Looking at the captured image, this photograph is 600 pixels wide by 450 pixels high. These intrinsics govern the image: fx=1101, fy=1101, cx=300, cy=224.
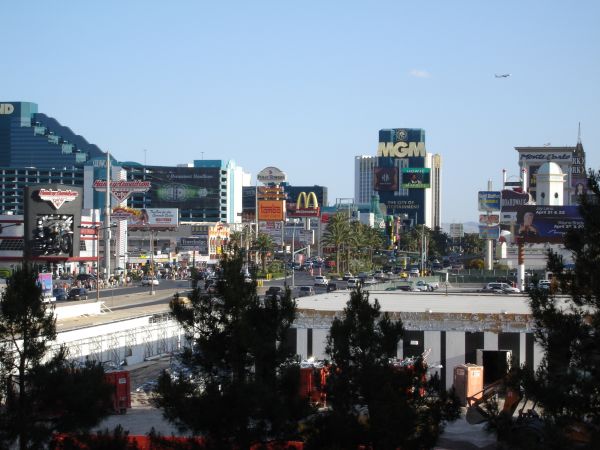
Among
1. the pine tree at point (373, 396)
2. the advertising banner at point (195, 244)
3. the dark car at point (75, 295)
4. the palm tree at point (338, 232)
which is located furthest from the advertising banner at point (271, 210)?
the pine tree at point (373, 396)

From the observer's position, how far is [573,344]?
18.5m

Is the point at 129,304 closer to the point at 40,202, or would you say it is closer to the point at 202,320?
the point at 40,202

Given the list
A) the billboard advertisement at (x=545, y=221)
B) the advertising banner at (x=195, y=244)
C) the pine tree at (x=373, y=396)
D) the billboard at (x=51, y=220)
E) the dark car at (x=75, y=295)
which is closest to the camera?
the pine tree at (x=373, y=396)

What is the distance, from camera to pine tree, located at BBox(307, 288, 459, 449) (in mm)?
20953

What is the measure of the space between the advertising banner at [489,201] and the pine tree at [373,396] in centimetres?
11397

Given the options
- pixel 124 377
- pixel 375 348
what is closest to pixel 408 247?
pixel 124 377

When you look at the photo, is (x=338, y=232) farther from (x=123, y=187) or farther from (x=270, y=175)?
(x=123, y=187)

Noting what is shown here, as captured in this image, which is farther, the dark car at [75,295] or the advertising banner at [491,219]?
the advertising banner at [491,219]

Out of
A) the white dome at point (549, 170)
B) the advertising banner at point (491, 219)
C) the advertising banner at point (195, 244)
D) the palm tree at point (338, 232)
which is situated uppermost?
the white dome at point (549, 170)

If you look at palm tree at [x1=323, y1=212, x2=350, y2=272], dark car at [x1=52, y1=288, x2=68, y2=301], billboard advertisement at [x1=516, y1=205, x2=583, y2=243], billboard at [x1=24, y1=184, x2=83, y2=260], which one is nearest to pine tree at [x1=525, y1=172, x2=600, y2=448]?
billboard advertisement at [x1=516, y1=205, x2=583, y2=243]

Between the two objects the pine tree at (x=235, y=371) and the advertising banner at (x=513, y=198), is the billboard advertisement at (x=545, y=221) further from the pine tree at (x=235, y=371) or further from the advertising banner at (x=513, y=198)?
the pine tree at (x=235, y=371)

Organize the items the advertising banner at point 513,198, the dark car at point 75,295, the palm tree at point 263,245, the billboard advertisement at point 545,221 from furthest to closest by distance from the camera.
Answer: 1. the advertising banner at point 513,198
2. the palm tree at point 263,245
3. the billboard advertisement at point 545,221
4. the dark car at point 75,295

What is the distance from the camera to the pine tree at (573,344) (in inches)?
696

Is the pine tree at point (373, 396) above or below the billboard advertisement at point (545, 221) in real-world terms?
below
